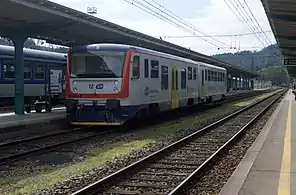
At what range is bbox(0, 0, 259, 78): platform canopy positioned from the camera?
60.6ft

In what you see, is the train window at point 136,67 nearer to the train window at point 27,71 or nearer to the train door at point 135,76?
the train door at point 135,76

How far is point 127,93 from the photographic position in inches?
637

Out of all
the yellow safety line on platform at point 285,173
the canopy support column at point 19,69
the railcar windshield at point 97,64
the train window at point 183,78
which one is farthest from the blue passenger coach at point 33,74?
the yellow safety line on platform at point 285,173

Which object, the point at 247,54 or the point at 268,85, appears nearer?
the point at 247,54

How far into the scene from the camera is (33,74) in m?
27.3

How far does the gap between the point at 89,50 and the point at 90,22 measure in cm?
571

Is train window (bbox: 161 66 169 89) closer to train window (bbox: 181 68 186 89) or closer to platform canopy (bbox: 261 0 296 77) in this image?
train window (bbox: 181 68 186 89)

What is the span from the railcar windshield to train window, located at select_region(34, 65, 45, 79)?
1114 cm

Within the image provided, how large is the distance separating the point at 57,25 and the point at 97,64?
598cm

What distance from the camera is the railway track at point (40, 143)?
11461 millimetres

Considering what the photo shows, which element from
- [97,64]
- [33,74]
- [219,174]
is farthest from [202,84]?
[219,174]

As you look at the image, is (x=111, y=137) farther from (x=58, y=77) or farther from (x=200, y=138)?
(x=58, y=77)

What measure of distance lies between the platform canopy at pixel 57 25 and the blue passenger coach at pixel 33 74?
144 centimetres

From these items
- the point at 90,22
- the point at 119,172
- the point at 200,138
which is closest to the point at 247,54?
the point at 90,22
